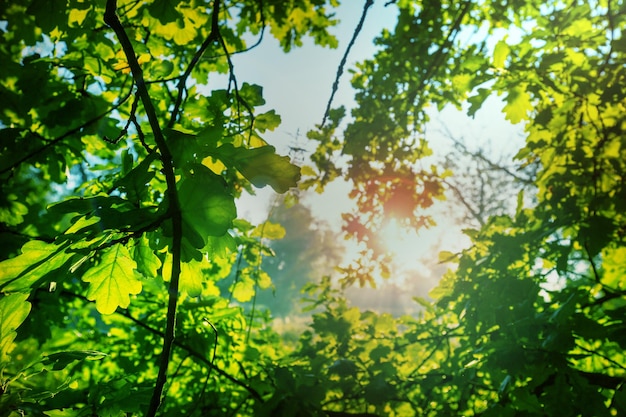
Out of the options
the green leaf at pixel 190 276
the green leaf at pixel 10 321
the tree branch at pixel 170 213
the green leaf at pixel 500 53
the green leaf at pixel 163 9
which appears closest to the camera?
the tree branch at pixel 170 213

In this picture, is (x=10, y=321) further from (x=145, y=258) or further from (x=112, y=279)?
(x=145, y=258)

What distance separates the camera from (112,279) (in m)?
1.05

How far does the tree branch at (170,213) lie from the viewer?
670 mm

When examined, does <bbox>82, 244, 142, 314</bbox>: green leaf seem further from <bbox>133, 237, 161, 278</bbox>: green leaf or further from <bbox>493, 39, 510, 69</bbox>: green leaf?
<bbox>493, 39, 510, 69</bbox>: green leaf

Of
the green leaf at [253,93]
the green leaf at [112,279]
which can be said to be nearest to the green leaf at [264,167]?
the green leaf at [112,279]

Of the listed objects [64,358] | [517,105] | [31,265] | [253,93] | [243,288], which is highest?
[517,105]

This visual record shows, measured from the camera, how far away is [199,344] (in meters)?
2.40

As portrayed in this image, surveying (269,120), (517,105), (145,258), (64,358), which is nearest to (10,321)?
(64,358)

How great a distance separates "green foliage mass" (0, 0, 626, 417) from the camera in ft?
3.16

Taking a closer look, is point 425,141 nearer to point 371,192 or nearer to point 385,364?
point 371,192

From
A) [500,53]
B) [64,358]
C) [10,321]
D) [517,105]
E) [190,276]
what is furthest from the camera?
[517,105]

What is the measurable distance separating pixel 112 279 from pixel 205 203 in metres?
0.49

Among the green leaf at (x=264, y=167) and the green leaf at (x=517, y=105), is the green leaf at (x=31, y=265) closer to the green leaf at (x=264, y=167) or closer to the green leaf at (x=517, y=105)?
the green leaf at (x=264, y=167)

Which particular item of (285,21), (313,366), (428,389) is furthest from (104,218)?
(285,21)
